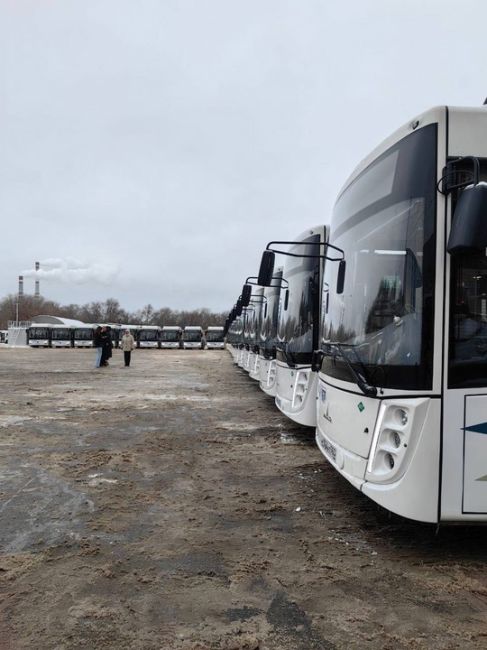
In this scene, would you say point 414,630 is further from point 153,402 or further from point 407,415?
point 153,402

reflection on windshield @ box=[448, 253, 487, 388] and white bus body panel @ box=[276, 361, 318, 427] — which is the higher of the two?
reflection on windshield @ box=[448, 253, 487, 388]

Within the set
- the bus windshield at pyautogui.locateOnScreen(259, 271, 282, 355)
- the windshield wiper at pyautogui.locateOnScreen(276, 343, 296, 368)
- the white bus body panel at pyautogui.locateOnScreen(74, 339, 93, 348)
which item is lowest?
the white bus body panel at pyautogui.locateOnScreen(74, 339, 93, 348)

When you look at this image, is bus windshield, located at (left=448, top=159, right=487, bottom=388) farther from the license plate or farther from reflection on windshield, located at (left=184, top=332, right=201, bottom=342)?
reflection on windshield, located at (left=184, top=332, right=201, bottom=342)

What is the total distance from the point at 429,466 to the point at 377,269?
1615 millimetres

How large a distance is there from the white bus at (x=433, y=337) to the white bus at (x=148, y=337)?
55.3 meters

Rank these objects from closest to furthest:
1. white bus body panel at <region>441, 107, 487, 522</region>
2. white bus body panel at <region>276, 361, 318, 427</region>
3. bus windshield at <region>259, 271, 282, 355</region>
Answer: white bus body panel at <region>441, 107, 487, 522</region>, white bus body panel at <region>276, 361, 318, 427</region>, bus windshield at <region>259, 271, 282, 355</region>

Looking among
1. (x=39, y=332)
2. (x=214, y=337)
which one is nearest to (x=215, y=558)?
(x=214, y=337)

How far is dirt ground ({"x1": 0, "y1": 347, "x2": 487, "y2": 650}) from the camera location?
2904 mm

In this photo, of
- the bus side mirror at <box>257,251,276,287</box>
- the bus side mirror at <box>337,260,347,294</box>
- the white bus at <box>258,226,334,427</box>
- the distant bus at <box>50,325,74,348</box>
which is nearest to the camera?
the bus side mirror at <box>337,260,347,294</box>

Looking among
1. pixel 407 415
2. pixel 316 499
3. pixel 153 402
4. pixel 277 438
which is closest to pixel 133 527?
pixel 316 499

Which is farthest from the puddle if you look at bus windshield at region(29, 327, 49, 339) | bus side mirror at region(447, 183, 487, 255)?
bus windshield at region(29, 327, 49, 339)

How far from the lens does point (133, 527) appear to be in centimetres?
444

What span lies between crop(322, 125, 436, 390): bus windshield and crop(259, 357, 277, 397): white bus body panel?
5.93m

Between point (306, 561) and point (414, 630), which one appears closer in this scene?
point (414, 630)
